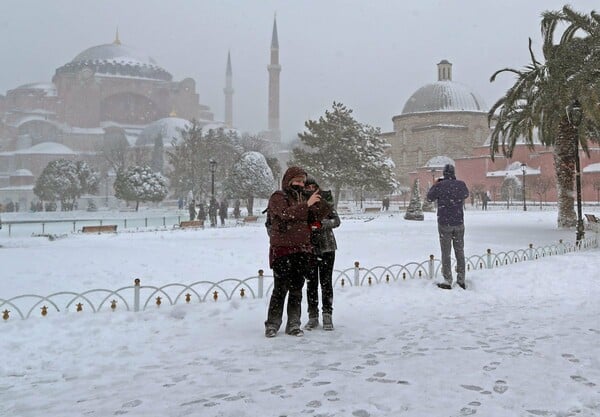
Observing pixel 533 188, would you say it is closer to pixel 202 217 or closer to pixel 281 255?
pixel 202 217

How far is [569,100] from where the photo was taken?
1207 centimetres

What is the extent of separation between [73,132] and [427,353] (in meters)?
83.4

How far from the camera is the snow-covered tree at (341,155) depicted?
31781mm

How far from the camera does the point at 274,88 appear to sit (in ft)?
278

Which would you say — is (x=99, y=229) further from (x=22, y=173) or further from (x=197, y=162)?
(x=22, y=173)

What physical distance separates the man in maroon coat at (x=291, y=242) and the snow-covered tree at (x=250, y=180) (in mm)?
26385

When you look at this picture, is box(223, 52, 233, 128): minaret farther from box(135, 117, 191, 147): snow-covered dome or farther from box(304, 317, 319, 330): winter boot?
box(304, 317, 319, 330): winter boot

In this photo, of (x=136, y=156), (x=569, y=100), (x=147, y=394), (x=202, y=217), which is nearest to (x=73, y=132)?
(x=136, y=156)

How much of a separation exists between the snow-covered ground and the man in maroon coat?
215 mm

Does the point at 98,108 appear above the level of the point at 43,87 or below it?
below

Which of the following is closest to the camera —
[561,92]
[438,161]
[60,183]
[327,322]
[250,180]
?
[327,322]

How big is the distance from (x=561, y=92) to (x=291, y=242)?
32.7 feet

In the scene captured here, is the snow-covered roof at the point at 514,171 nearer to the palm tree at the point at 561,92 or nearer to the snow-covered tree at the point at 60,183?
the palm tree at the point at 561,92

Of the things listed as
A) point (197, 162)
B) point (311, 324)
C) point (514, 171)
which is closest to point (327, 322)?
point (311, 324)
